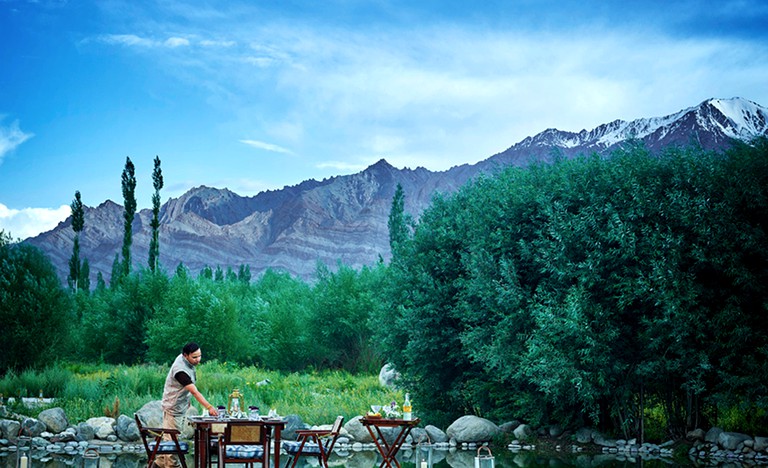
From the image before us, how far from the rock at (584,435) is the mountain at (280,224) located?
4004 inches

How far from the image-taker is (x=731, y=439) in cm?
1648

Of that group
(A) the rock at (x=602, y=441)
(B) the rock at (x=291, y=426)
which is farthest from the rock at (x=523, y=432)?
(B) the rock at (x=291, y=426)

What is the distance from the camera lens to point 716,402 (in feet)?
54.0

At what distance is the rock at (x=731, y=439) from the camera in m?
16.5

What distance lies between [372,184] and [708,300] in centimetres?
12946

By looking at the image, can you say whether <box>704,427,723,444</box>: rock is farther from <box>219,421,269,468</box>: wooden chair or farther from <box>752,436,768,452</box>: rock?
<box>219,421,269,468</box>: wooden chair

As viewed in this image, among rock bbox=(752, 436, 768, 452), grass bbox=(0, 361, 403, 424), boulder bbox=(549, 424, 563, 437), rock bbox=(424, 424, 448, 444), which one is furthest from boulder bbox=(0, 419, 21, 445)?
rock bbox=(752, 436, 768, 452)

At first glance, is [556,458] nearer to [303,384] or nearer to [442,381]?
[442,381]

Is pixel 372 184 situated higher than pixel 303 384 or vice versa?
pixel 372 184

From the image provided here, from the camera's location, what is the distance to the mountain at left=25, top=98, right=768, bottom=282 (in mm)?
132250

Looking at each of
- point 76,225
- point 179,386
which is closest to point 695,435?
point 179,386

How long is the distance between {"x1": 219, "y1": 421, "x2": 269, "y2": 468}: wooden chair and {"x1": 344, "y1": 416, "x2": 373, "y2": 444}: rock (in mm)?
9228

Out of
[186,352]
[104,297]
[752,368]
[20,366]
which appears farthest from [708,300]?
[104,297]

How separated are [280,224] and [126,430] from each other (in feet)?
420
